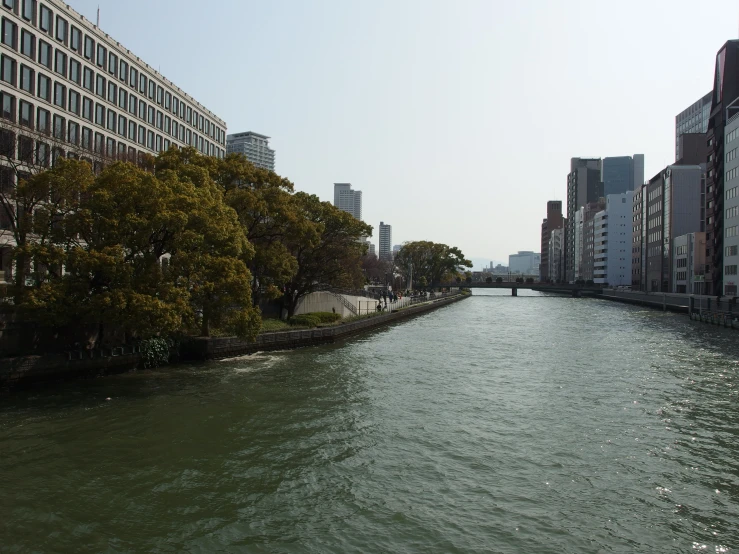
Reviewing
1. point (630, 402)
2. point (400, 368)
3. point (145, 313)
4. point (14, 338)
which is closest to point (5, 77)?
point (14, 338)

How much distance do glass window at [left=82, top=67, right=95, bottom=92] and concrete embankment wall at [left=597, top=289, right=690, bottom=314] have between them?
80.5 metres

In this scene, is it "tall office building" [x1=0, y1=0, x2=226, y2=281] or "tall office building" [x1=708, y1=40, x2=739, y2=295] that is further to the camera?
"tall office building" [x1=708, y1=40, x2=739, y2=295]

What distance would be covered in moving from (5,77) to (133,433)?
4217 cm

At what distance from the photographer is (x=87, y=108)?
5788cm

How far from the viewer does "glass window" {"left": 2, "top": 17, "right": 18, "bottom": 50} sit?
46562 mm

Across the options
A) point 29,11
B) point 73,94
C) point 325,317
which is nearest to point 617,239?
point 325,317

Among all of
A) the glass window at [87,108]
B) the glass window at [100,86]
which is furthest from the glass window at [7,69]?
the glass window at [100,86]

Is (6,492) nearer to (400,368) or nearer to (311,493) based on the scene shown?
(311,493)

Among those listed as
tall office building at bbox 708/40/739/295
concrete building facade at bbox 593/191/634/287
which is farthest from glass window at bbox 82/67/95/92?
concrete building facade at bbox 593/191/634/287

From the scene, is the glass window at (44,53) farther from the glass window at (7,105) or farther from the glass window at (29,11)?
the glass window at (7,105)

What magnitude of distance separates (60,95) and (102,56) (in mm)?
9889

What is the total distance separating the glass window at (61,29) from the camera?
53.2 meters

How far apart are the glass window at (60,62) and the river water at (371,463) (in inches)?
1553

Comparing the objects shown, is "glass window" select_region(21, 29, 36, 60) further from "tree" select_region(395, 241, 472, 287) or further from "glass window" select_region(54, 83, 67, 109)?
"tree" select_region(395, 241, 472, 287)
